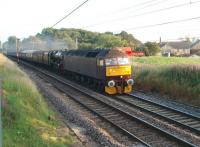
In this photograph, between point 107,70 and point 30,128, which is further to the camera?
point 107,70

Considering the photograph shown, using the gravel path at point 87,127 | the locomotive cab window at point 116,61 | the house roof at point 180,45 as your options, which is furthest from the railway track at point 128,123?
the house roof at point 180,45

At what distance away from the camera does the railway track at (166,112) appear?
14.0 meters

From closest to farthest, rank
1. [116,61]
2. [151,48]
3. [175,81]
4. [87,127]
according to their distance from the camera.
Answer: [87,127], [175,81], [116,61], [151,48]

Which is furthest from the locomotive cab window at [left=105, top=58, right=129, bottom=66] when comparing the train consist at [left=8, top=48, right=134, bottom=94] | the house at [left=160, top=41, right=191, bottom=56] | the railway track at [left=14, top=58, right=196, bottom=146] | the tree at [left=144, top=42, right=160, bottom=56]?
the house at [left=160, top=41, right=191, bottom=56]

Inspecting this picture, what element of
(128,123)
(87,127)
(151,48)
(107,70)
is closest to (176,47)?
(151,48)

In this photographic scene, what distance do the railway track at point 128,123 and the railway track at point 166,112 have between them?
972 millimetres

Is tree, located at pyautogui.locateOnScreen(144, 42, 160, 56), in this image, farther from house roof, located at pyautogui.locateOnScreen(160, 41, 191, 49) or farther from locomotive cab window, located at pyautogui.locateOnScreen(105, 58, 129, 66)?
locomotive cab window, located at pyautogui.locateOnScreen(105, 58, 129, 66)

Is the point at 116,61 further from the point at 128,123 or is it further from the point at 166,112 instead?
the point at 128,123

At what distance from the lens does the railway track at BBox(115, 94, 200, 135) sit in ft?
45.9

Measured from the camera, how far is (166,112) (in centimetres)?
1667

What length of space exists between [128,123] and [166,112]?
2590 millimetres

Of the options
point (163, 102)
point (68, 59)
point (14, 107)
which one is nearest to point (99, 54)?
point (163, 102)

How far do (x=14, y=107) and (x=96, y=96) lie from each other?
1053cm

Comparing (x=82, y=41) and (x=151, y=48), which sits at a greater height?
(x=82, y=41)
